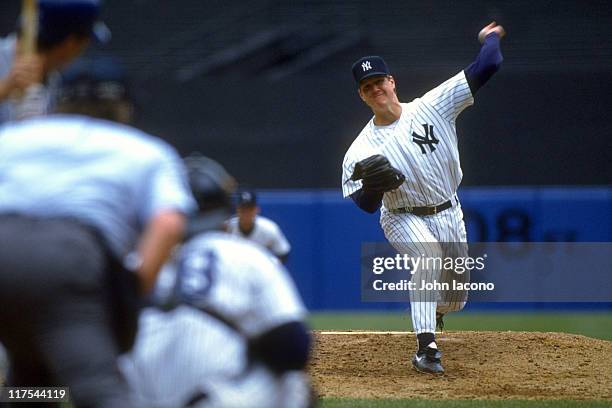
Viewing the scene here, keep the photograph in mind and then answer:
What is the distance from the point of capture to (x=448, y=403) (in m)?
5.88

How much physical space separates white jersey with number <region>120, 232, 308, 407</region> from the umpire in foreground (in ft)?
0.62

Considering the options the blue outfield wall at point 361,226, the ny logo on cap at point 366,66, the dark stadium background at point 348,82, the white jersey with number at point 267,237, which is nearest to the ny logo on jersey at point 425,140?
the ny logo on cap at point 366,66

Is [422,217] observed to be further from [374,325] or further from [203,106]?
[203,106]

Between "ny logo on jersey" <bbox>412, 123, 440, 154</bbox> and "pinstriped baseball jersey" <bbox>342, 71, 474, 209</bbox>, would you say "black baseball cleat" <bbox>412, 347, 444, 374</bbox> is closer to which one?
"pinstriped baseball jersey" <bbox>342, 71, 474, 209</bbox>

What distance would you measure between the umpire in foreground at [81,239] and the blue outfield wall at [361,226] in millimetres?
9938

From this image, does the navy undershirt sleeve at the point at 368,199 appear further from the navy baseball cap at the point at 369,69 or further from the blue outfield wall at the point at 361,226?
the blue outfield wall at the point at 361,226

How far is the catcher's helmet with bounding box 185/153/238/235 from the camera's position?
294 centimetres

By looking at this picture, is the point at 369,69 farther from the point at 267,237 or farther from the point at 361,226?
the point at 361,226

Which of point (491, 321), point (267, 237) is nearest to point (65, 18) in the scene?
point (267, 237)

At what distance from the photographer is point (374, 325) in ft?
38.2

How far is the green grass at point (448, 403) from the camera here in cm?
577

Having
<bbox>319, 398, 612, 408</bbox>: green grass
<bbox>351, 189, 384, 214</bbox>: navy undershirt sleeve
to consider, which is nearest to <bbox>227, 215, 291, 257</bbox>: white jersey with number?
<bbox>351, 189, 384, 214</bbox>: navy undershirt sleeve

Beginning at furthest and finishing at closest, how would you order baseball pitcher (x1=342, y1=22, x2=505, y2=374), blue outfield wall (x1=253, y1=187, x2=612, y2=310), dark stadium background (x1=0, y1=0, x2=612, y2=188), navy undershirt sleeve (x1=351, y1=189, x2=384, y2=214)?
dark stadium background (x1=0, y1=0, x2=612, y2=188) → blue outfield wall (x1=253, y1=187, x2=612, y2=310) → baseball pitcher (x1=342, y1=22, x2=505, y2=374) → navy undershirt sleeve (x1=351, y1=189, x2=384, y2=214)

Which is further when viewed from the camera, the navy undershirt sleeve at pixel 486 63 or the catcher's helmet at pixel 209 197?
the navy undershirt sleeve at pixel 486 63
